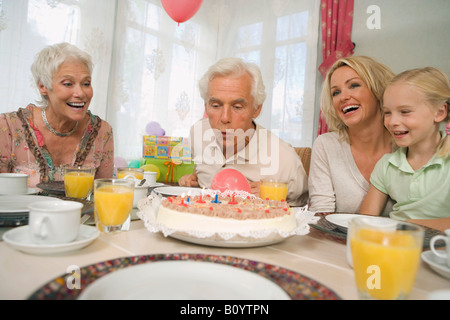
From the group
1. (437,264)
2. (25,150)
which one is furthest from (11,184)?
(437,264)

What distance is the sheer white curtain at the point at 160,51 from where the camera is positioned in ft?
10.2

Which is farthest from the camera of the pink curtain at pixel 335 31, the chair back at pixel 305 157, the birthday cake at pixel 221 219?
the pink curtain at pixel 335 31

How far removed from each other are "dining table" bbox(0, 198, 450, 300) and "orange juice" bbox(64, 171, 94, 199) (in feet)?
1.51

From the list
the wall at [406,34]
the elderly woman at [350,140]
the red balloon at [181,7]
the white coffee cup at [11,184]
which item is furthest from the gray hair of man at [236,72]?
the wall at [406,34]

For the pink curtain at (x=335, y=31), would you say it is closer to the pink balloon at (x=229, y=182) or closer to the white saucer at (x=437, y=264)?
the pink balloon at (x=229, y=182)

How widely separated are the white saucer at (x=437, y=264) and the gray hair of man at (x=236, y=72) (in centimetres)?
140

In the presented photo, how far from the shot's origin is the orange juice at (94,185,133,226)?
83 centimetres

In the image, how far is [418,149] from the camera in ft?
4.97

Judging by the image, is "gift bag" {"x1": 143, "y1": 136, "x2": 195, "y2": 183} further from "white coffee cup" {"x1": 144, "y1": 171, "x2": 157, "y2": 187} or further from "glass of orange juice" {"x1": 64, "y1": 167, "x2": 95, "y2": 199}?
"glass of orange juice" {"x1": 64, "y1": 167, "x2": 95, "y2": 199}

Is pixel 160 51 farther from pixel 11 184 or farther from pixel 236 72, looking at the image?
pixel 11 184

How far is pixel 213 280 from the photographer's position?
548 millimetres

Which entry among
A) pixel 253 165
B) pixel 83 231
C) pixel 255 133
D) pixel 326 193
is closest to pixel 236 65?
pixel 255 133
